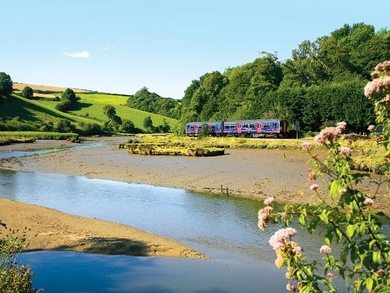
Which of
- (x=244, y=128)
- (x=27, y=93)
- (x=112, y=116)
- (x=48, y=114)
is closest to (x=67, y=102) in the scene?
(x=27, y=93)

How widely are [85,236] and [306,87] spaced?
94.0 m

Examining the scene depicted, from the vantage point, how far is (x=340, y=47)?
385 feet

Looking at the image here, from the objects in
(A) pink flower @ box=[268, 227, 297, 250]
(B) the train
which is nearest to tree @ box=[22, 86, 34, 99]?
(B) the train

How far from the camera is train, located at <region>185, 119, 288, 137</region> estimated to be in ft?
306

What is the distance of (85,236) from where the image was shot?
2300 centimetres

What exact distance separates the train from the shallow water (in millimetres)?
56979

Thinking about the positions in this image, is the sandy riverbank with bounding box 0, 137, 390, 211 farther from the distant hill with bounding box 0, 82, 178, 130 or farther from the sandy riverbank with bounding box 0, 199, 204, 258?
the distant hill with bounding box 0, 82, 178, 130

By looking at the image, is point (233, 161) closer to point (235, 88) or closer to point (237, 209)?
point (237, 209)

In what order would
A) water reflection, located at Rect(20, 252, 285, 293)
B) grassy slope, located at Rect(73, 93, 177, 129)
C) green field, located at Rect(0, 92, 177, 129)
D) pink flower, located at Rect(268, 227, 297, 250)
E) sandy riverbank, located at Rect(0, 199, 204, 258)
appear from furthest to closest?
grassy slope, located at Rect(73, 93, 177, 129)
green field, located at Rect(0, 92, 177, 129)
sandy riverbank, located at Rect(0, 199, 204, 258)
water reflection, located at Rect(20, 252, 285, 293)
pink flower, located at Rect(268, 227, 297, 250)

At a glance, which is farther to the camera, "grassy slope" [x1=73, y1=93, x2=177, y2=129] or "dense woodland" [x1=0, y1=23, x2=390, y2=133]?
"grassy slope" [x1=73, y1=93, x2=177, y2=129]

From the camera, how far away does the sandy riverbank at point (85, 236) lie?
21133 mm

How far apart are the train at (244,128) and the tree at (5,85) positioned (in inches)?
2835

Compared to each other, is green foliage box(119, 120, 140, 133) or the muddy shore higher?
green foliage box(119, 120, 140, 133)

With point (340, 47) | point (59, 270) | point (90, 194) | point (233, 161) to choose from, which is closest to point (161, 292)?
point (59, 270)
